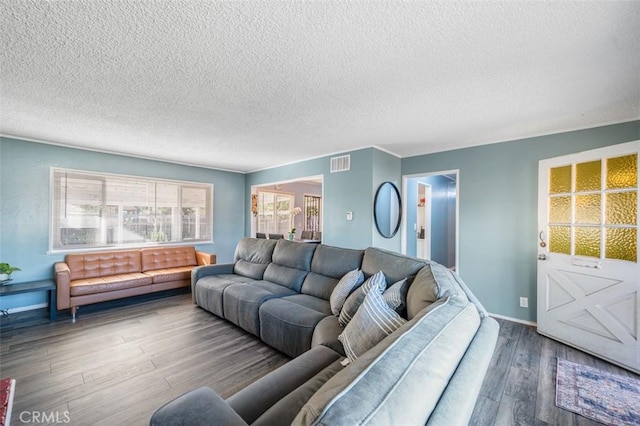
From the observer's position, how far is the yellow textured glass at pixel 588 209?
266cm

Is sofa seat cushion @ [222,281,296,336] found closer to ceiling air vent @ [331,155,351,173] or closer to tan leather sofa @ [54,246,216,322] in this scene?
tan leather sofa @ [54,246,216,322]

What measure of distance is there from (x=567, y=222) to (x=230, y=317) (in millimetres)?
4102

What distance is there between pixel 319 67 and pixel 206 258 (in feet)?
13.4

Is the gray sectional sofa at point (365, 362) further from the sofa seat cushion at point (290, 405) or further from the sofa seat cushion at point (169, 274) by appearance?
the sofa seat cushion at point (169, 274)

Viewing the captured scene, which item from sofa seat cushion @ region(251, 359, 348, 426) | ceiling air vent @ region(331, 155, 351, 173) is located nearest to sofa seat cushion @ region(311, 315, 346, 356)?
sofa seat cushion @ region(251, 359, 348, 426)

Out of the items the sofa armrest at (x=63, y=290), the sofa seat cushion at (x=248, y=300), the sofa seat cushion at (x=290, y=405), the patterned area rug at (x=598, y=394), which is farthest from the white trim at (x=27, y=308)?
the patterned area rug at (x=598, y=394)

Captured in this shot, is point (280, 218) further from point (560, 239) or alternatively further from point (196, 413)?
point (196, 413)

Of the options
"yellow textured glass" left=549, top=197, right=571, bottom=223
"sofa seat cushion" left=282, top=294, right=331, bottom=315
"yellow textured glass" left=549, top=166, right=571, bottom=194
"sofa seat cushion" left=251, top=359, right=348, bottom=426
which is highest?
"yellow textured glass" left=549, top=166, right=571, bottom=194

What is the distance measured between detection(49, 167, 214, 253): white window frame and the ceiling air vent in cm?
307

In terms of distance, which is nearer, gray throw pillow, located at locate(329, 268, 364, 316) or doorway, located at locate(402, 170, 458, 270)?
gray throw pillow, located at locate(329, 268, 364, 316)

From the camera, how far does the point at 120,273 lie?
4156 mm

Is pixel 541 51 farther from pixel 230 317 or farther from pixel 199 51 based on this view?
pixel 230 317

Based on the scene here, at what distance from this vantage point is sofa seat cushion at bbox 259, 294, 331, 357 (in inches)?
89.3

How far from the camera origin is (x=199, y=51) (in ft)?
5.60
